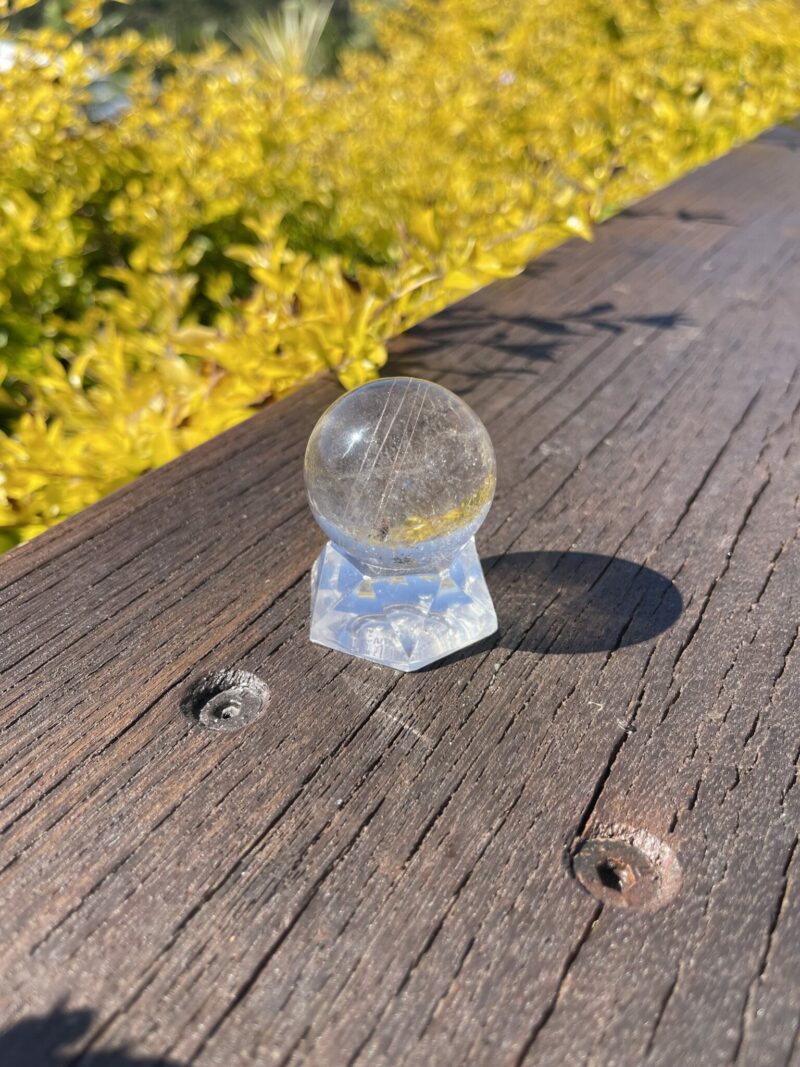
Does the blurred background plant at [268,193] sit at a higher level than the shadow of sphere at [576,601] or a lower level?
higher

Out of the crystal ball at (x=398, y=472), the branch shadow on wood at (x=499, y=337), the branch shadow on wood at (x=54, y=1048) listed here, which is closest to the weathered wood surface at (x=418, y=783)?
the branch shadow on wood at (x=54, y=1048)

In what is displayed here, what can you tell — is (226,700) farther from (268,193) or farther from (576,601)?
(268,193)

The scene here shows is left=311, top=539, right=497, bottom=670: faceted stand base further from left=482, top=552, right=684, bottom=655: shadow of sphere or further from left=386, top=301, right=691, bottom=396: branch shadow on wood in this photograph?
left=386, top=301, right=691, bottom=396: branch shadow on wood

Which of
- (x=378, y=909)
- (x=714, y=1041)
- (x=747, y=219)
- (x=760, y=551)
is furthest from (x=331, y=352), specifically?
(x=747, y=219)

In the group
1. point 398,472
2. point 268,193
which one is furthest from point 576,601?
point 268,193

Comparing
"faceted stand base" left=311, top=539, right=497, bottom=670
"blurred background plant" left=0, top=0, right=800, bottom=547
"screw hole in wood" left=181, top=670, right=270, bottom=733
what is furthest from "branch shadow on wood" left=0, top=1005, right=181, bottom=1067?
"blurred background plant" left=0, top=0, right=800, bottom=547

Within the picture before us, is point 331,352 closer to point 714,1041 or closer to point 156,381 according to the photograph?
point 156,381

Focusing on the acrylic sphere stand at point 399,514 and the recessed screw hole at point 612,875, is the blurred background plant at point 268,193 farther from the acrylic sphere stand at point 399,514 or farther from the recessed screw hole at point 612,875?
the recessed screw hole at point 612,875
